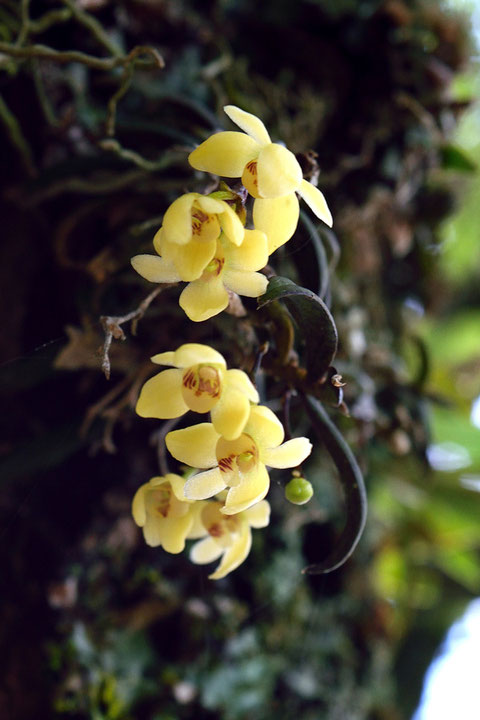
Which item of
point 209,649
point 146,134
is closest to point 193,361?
point 146,134

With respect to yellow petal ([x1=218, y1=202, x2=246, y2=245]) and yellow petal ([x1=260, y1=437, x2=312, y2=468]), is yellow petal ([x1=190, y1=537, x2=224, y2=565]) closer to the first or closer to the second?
yellow petal ([x1=260, y1=437, x2=312, y2=468])

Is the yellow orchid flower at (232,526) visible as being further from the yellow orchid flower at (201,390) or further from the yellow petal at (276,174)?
the yellow petal at (276,174)

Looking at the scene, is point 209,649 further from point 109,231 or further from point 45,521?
point 109,231

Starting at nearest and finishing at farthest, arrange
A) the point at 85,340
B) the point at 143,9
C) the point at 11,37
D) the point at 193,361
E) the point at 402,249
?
the point at 193,361
the point at 85,340
the point at 11,37
the point at 143,9
the point at 402,249

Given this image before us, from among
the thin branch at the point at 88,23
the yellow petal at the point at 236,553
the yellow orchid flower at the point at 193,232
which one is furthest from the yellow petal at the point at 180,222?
the thin branch at the point at 88,23

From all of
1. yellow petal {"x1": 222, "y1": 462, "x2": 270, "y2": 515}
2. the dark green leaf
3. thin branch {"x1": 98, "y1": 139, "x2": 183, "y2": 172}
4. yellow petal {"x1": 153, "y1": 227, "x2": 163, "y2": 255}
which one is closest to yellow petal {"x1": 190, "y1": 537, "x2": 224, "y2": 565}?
yellow petal {"x1": 222, "y1": 462, "x2": 270, "y2": 515}

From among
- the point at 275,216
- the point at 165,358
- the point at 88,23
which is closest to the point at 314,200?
the point at 275,216

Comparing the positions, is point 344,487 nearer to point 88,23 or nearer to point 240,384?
point 240,384
